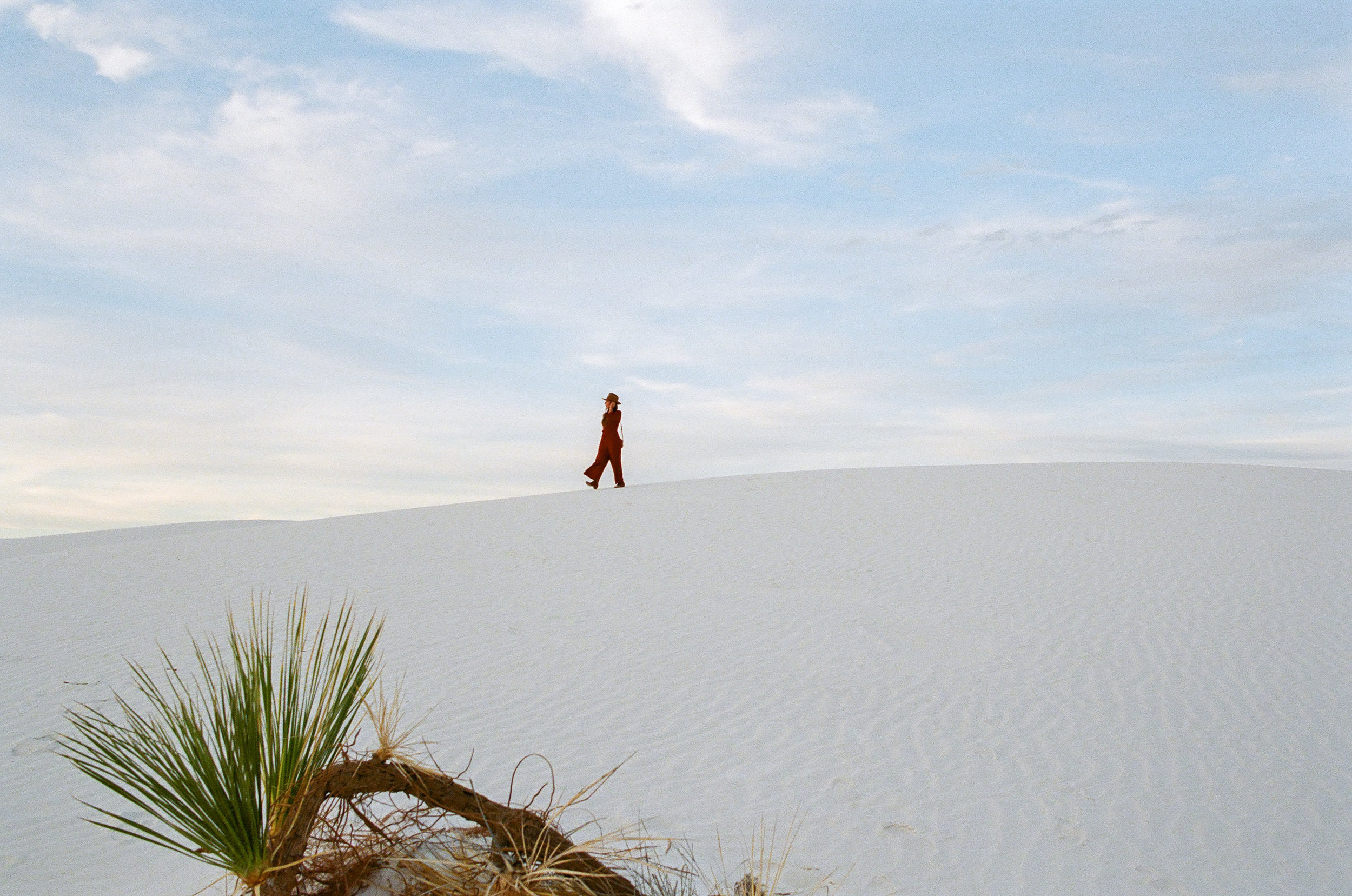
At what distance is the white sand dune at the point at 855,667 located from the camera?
580cm

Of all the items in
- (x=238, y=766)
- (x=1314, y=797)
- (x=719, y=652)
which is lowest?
(x=1314, y=797)

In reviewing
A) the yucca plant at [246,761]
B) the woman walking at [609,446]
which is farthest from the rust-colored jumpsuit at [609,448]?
the yucca plant at [246,761]

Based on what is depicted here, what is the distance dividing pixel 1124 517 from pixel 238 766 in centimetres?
1658

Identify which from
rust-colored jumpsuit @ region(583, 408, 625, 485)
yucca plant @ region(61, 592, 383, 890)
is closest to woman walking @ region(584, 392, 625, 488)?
rust-colored jumpsuit @ region(583, 408, 625, 485)

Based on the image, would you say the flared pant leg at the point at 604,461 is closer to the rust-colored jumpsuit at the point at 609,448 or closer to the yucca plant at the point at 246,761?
the rust-colored jumpsuit at the point at 609,448

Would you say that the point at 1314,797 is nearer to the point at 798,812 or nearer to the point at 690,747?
the point at 798,812

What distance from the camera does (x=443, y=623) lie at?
36.0ft

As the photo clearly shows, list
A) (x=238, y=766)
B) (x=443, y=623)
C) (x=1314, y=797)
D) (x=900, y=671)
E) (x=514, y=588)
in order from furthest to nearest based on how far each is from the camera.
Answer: (x=514, y=588)
(x=443, y=623)
(x=900, y=671)
(x=1314, y=797)
(x=238, y=766)

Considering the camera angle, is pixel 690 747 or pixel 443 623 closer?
pixel 690 747

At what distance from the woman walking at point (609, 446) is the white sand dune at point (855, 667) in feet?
3.14

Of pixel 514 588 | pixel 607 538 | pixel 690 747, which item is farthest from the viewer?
pixel 607 538

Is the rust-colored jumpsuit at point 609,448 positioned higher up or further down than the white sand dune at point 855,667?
higher up

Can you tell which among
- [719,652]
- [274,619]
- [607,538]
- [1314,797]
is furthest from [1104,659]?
[274,619]

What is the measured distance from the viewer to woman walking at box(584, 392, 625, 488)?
17503mm
